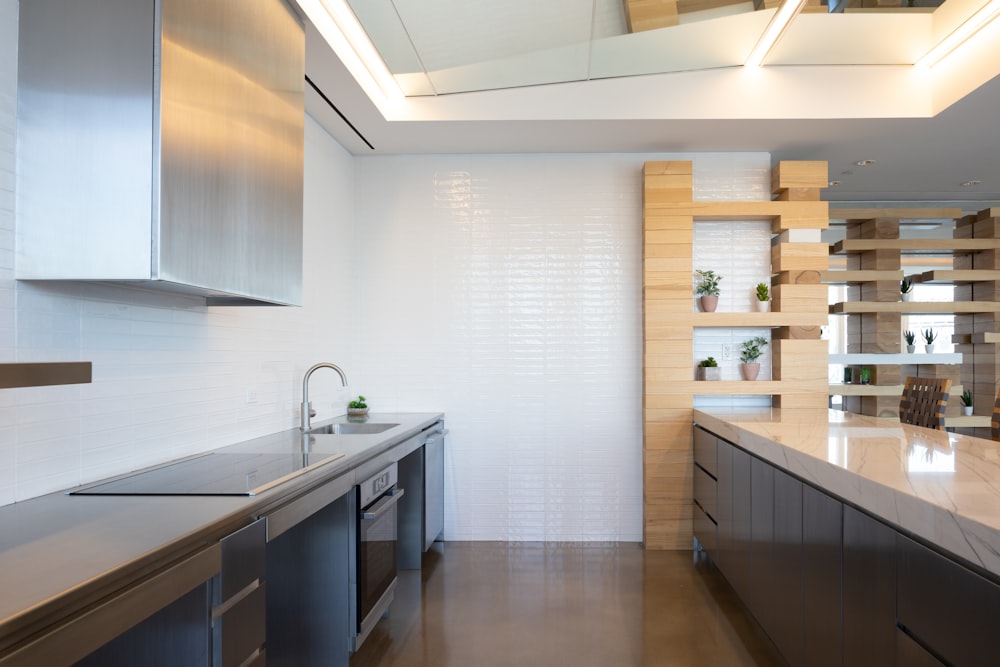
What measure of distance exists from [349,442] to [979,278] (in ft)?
18.8

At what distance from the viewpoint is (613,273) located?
16.0 ft

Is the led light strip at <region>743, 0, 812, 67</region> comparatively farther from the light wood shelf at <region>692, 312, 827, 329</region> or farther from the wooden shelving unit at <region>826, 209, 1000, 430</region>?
the wooden shelving unit at <region>826, 209, 1000, 430</region>

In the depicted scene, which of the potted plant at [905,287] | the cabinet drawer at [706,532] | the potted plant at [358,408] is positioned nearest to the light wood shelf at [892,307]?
the potted plant at [905,287]

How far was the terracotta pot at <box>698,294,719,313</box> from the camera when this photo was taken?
15.3ft

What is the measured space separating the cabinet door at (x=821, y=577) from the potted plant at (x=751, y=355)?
2244mm

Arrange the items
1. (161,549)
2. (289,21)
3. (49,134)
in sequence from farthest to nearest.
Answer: (289,21), (49,134), (161,549)

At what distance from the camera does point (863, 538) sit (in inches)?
78.5

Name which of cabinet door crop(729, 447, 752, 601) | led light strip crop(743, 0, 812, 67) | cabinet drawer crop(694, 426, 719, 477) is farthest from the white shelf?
cabinet door crop(729, 447, 752, 601)

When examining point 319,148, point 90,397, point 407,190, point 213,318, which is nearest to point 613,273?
point 407,190

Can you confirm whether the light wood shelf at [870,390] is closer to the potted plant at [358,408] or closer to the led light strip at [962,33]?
the led light strip at [962,33]

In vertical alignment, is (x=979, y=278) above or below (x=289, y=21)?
below

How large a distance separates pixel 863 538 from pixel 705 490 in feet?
7.32

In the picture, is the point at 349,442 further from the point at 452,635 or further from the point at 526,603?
the point at 526,603

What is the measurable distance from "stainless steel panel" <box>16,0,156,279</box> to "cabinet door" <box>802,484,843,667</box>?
6.72 ft
